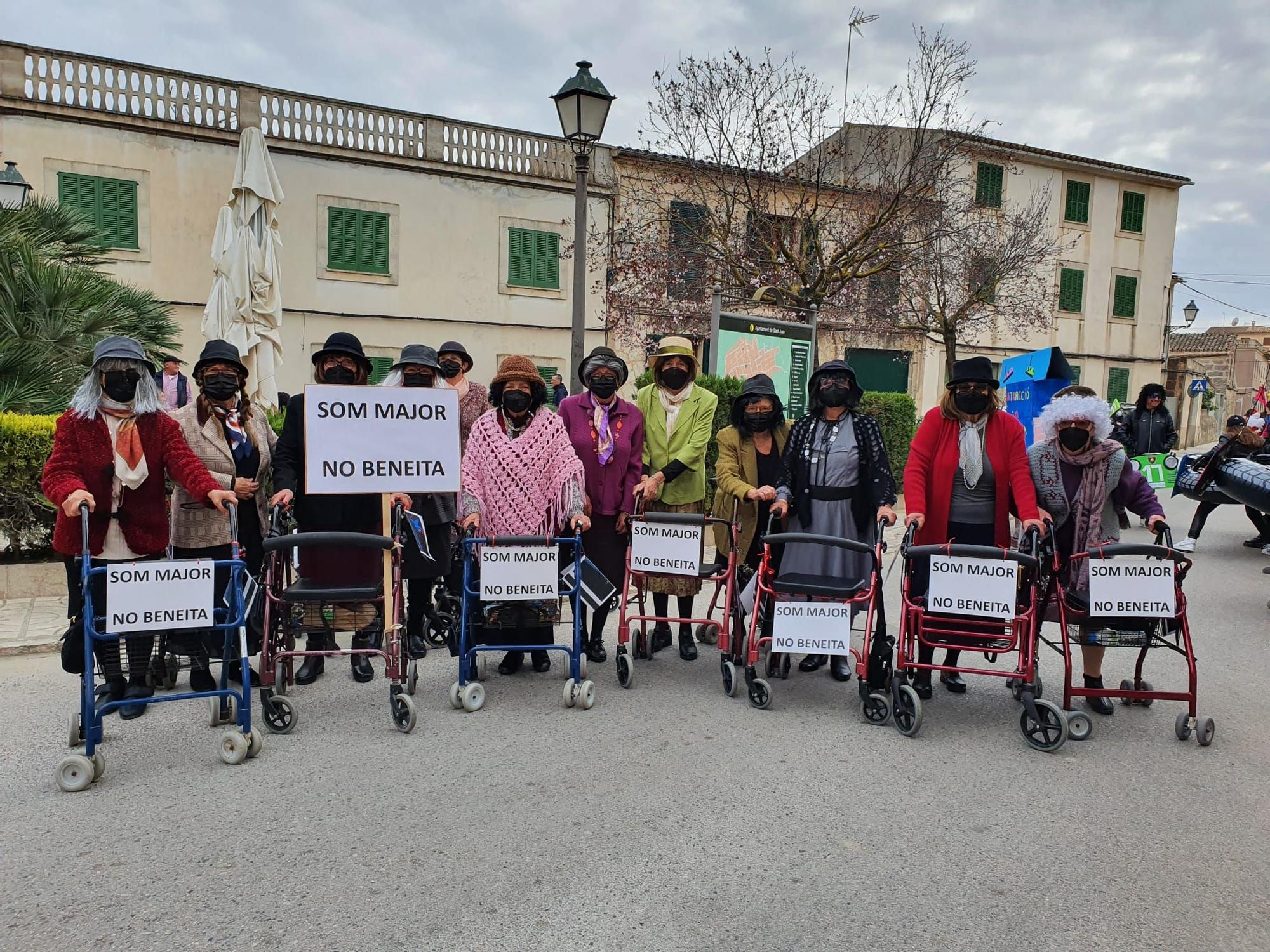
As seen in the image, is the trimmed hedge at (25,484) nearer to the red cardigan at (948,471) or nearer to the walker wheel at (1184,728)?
the red cardigan at (948,471)

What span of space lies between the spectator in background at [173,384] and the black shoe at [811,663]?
7689 mm

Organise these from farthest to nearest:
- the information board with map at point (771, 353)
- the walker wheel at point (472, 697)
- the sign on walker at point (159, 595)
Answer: the information board with map at point (771, 353), the walker wheel at point (472, 697), the sign on walker at point (159, 595)

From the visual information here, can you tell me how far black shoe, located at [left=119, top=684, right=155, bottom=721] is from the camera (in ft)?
15.6

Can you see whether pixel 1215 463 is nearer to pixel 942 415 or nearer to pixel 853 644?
pixel 853 644

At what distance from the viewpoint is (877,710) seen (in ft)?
16.4

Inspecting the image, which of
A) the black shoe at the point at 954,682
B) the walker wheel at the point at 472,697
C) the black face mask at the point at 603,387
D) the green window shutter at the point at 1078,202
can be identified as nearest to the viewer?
the walker wheel at the point at 472,697

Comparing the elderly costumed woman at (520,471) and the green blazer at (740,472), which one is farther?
the green blazer at (740,472)

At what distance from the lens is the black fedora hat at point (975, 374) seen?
203 inches

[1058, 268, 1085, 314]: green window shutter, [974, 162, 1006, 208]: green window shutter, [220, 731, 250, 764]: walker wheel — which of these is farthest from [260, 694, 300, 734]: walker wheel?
[1058, 268, 1085, 314]: green window shutter

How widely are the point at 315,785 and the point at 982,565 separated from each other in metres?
3.39


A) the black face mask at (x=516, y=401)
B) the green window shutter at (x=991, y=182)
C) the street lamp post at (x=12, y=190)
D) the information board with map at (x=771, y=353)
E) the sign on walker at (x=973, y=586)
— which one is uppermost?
the green window shutter at (x=991, y=182)

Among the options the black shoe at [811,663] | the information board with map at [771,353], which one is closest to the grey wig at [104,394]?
the black shoe at [811,663]

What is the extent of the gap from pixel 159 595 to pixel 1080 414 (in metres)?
4.84

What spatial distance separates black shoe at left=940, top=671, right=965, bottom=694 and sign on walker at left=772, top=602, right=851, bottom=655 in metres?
1.03
